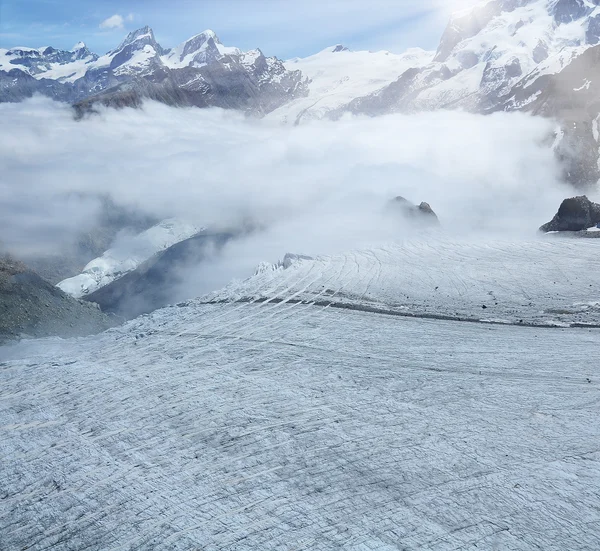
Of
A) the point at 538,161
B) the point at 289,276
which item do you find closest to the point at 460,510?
the point at 289,276

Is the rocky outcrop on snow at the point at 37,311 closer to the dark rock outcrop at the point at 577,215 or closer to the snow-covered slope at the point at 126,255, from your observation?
the dark rock outcrop at the point at 577,215

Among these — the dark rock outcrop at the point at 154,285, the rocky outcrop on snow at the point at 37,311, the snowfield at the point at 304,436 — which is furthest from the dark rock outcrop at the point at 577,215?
the dark rock outcrop at the point at 154,285

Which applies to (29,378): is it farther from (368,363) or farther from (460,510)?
(460,510)

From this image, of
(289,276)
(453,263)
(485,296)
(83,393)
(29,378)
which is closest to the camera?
(83,393)

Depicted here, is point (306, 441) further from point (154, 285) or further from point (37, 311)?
point (154, 285)

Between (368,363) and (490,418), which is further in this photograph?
(368,363)

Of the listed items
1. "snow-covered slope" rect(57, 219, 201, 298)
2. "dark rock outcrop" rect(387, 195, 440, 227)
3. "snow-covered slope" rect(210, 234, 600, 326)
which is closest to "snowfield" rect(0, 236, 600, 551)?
"snow-covered slope" rect(210, 234, 600, 326)
